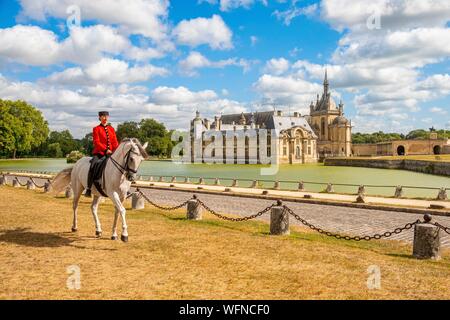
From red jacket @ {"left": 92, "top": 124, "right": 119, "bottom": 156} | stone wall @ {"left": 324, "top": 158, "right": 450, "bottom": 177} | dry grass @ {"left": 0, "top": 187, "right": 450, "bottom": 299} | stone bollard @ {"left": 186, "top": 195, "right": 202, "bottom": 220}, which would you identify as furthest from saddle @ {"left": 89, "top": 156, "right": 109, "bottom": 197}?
stone wall @ {"left": 324, "top": 158, "right": 450, "bottom": 177}

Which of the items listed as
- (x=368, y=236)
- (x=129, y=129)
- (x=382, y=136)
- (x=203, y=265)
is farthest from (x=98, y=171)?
(x=382, y=136)

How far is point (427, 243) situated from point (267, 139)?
10514 centimetres

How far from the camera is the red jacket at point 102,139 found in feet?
34.5

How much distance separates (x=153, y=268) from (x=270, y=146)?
345 feet

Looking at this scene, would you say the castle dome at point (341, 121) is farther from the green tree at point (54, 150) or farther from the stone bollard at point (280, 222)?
the stone bollard at point (280, 222)

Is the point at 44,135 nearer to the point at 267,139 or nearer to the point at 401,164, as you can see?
the point at 267,139

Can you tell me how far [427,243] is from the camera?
29.0 ft

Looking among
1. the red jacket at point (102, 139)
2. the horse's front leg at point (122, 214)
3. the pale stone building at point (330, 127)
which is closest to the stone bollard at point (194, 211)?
the red jacket at point (102, 139)

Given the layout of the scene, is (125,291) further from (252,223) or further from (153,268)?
(252,223)

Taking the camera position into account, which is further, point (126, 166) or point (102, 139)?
point (102, 139)

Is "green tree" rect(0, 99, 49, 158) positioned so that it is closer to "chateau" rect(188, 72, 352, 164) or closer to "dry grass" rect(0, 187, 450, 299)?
"chateau" rect(188, 72, 352, 164)

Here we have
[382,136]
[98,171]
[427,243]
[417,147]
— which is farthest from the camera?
[382,136]

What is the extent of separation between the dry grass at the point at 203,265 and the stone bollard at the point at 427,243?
0.83 ft

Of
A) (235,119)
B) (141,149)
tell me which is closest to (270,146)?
(235,119)
